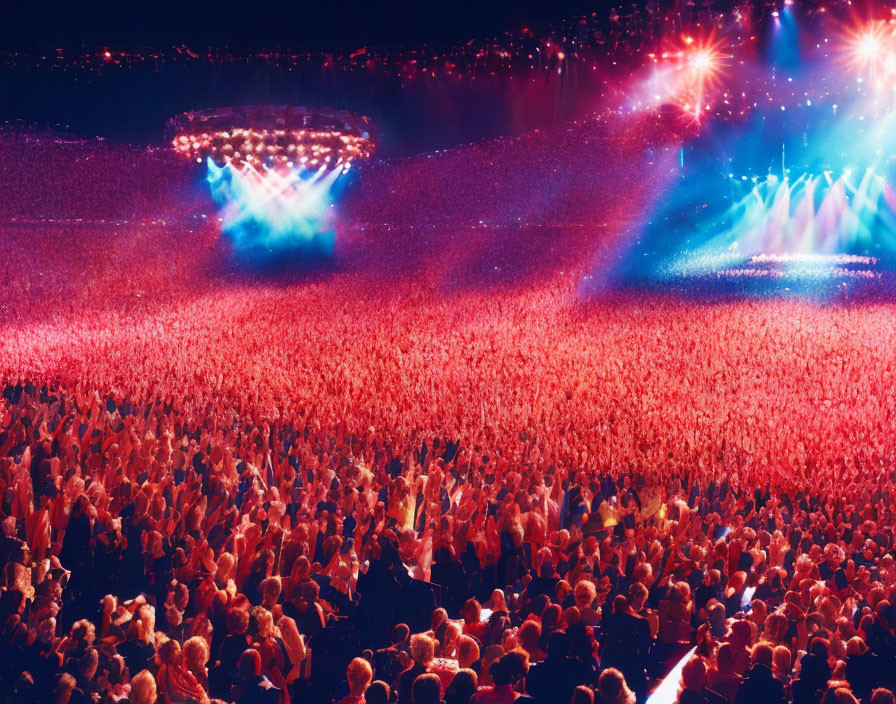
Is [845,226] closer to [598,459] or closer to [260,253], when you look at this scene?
[260,253]

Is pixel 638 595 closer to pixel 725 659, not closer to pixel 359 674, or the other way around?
pixel 725 659

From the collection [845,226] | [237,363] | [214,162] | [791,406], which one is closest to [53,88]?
[214,162]

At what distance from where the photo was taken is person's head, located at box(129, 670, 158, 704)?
135 centimetres

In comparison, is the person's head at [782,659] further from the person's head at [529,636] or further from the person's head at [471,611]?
the person's head at [471,611]

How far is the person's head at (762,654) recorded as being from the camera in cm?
152

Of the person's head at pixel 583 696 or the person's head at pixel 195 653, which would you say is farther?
the person's head at pixel 195 653

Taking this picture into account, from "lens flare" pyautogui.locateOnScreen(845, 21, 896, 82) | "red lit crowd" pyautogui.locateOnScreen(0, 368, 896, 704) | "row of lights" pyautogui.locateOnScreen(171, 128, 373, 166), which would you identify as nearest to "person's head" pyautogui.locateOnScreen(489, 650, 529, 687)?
"red lit crowd" pyautogui.locateOnScreen(0, 368, 896, 704)

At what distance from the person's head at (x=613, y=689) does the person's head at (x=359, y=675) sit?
1.40 ft

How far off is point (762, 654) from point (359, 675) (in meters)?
0.78

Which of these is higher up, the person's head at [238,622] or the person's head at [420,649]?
the person's head at [238,622]

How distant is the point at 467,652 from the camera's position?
1.54m

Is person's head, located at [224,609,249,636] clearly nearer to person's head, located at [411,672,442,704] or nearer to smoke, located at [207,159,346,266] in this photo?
person's head, located at [411,672,442,704]

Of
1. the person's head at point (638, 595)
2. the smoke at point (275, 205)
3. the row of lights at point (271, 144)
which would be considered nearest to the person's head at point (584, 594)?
the person's head at point (638, 595)

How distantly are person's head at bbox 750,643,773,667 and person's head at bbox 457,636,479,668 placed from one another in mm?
540
